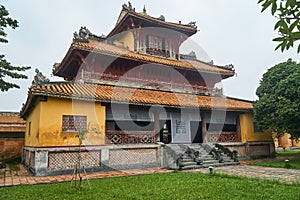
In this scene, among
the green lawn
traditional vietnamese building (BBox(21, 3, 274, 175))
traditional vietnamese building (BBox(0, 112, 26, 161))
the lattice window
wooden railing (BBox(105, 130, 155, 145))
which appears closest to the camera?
the green lawn

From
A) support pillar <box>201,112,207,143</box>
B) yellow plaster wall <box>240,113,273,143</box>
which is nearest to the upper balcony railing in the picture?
support pillar <box>201,112,207,143</box>

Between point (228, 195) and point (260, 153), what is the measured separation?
10.8 m

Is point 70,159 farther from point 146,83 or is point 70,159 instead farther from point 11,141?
point 11,141

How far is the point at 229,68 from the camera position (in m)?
17.2

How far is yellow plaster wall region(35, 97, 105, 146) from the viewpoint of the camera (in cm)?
898

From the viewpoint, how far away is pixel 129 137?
36.7 ft

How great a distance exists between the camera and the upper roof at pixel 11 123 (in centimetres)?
1820

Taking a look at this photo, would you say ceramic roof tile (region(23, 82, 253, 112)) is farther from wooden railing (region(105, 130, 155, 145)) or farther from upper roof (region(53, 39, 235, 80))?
upper roof (region(53, 39, 235, 80))

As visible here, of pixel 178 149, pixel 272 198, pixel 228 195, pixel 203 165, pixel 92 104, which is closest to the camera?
pixel 272 198

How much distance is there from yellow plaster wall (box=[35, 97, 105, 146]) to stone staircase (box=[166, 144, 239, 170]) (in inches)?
142

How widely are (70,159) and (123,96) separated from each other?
12.1ft

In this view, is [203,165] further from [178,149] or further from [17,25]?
[17,25]

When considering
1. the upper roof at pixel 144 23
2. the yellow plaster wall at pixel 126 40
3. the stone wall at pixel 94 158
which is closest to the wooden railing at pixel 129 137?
the stone wall at pixel 94 158

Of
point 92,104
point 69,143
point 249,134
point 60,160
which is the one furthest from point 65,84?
point 249,134
